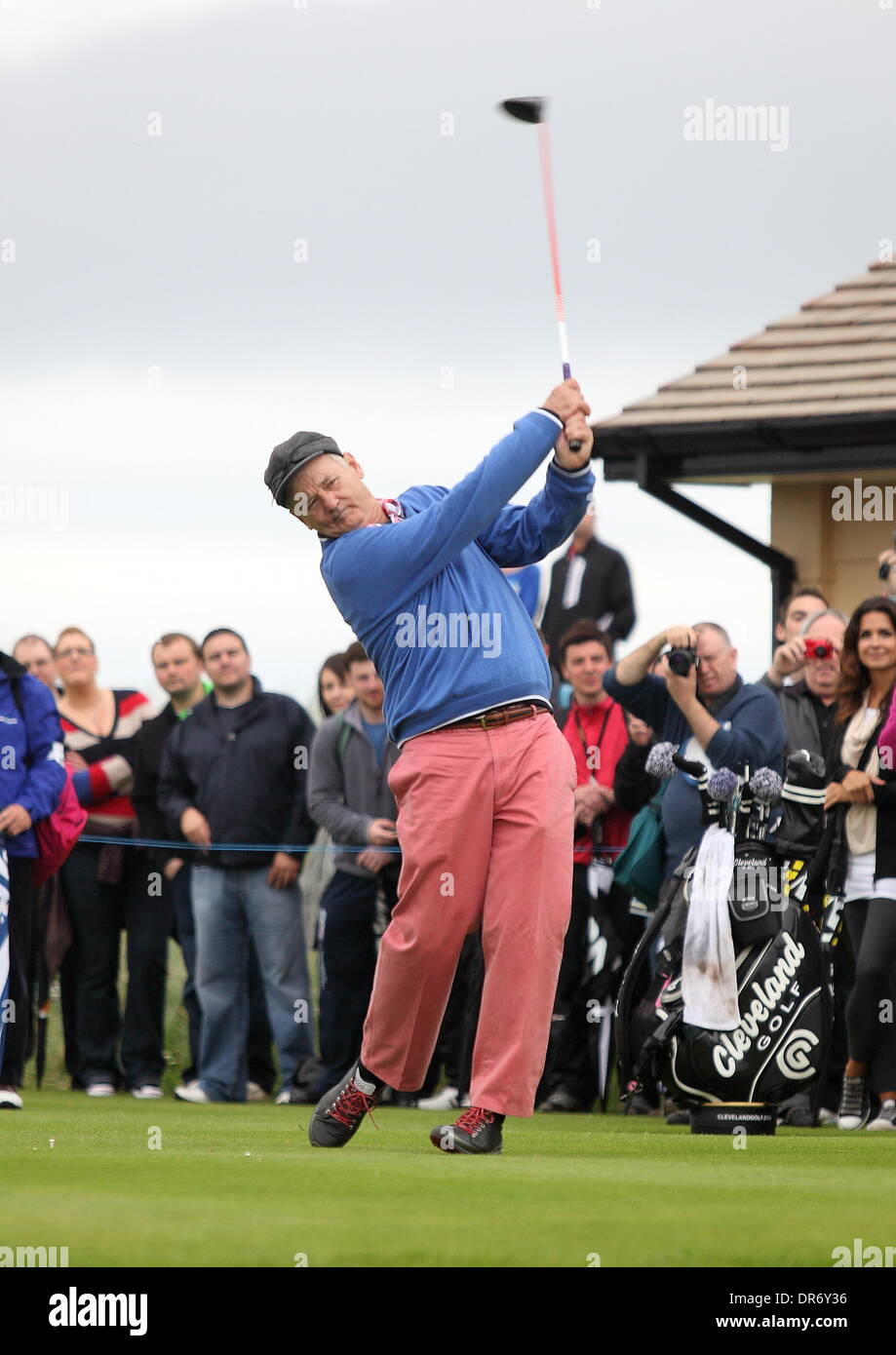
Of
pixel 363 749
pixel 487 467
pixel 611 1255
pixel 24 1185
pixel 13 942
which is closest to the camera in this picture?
pixel 611 1255

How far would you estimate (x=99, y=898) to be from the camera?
40.8 ft

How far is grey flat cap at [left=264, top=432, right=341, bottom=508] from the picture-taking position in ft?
22.7

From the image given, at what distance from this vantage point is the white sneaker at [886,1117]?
9151 millimetres

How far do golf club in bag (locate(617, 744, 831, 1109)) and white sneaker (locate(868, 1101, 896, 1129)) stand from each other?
3.01 ft

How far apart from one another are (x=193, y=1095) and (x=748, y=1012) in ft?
14.1

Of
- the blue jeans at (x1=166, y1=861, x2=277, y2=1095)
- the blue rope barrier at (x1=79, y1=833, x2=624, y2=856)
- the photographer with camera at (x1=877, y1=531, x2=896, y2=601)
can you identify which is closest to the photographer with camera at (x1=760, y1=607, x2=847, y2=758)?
the photographer with camera at (x1=877, y1=531, x2=896, y2=601)

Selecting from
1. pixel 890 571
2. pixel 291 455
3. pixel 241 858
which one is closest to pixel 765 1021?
pixel 890 571

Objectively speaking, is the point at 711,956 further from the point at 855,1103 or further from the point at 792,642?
the point at 792,642

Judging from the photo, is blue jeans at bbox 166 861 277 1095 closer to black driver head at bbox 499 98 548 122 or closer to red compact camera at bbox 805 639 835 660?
red compact camera at bbox 805 639 835 660

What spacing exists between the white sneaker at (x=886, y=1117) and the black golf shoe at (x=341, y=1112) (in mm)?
2840

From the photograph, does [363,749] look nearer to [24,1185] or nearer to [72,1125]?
[72,1125]

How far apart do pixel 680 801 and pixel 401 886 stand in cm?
377

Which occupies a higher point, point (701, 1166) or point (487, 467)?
point (487, 467)

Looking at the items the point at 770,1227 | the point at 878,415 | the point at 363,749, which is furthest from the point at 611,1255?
the point at 878,415
